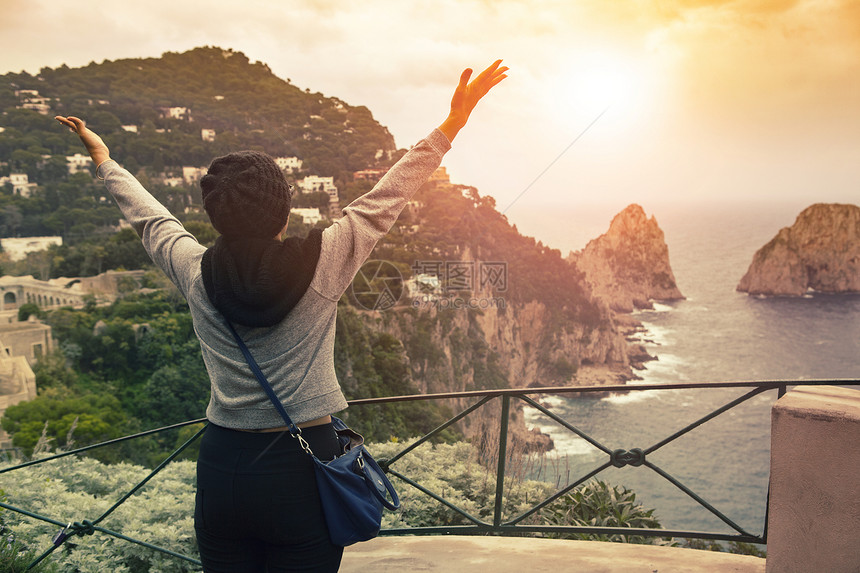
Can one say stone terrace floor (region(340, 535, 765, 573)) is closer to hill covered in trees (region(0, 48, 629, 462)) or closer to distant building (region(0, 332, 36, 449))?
hill covered in trees (region(0, 48, 629, 462))

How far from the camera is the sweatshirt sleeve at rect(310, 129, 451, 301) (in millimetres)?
776

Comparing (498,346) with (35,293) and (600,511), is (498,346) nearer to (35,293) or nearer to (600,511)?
(35,293)

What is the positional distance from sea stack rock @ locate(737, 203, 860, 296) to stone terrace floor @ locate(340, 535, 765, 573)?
193 feet

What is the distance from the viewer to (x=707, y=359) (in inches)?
2005

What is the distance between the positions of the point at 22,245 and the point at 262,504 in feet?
140

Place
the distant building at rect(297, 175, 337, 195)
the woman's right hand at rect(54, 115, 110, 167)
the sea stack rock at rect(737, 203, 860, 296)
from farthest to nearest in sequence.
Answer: the sea stack rock at rect(737, 203, 860, 296) → the distant building at rect(297, 175, 337, 195) → the woman's right hand at rect(54, 115, 110, 167)

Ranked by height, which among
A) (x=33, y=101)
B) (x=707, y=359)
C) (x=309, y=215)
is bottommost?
(x=707, y=359)

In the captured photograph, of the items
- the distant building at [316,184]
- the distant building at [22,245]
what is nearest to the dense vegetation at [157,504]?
the distant building at [22,245]

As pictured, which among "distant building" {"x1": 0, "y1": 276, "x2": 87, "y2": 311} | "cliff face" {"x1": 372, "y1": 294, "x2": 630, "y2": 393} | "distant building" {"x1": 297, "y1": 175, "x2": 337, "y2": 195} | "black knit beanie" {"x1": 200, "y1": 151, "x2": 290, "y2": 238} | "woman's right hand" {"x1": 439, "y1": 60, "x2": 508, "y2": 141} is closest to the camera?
"black knit beanie" {"x1": 200, "y1": 151, "x2": 290, "y2": 238}

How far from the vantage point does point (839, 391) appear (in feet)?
4.29

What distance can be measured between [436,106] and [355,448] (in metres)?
64.8

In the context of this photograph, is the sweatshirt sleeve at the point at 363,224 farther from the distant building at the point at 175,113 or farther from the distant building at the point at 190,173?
the distant building at the point at 175,113

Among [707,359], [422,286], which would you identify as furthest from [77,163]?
[707,359]

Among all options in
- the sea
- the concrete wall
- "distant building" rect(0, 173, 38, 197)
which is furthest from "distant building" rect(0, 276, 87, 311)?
the concrete wall
